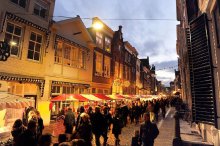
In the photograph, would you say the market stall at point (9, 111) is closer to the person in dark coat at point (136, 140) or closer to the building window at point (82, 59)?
the person in dark coat at point (136, 140)

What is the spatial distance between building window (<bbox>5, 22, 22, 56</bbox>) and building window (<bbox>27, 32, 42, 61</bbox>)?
3.26 ft

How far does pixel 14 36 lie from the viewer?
14.1 metres

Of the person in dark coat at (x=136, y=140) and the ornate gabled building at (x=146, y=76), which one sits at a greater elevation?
the ornate gabled building at (x=146, y=76)

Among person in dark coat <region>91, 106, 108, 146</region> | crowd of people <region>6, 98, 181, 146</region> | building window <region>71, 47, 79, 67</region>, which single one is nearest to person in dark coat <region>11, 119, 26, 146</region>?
crowd of people <region>6, 98, 181, 146</region>

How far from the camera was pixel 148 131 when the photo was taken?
6.93 metres

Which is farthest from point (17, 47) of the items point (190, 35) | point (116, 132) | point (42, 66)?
point (190, 35)

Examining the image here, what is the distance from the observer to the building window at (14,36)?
1359cm

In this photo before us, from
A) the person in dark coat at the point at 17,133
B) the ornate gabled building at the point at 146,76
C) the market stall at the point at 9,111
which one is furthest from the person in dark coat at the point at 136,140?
the ornate gabled building at the point at 146,76

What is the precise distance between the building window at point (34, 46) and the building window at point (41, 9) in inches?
68.7

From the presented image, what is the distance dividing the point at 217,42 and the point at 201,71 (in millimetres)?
Result: 783

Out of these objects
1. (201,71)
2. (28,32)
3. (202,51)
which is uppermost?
(28,32)

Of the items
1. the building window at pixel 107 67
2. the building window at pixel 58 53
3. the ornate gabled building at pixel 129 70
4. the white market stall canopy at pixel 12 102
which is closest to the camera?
the white market stall canopy at pixel 12 102

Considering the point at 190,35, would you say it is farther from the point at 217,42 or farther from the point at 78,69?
the point at 78,69

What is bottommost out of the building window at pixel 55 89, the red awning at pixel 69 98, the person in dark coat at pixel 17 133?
the person in dark coat at pixel 17 133
